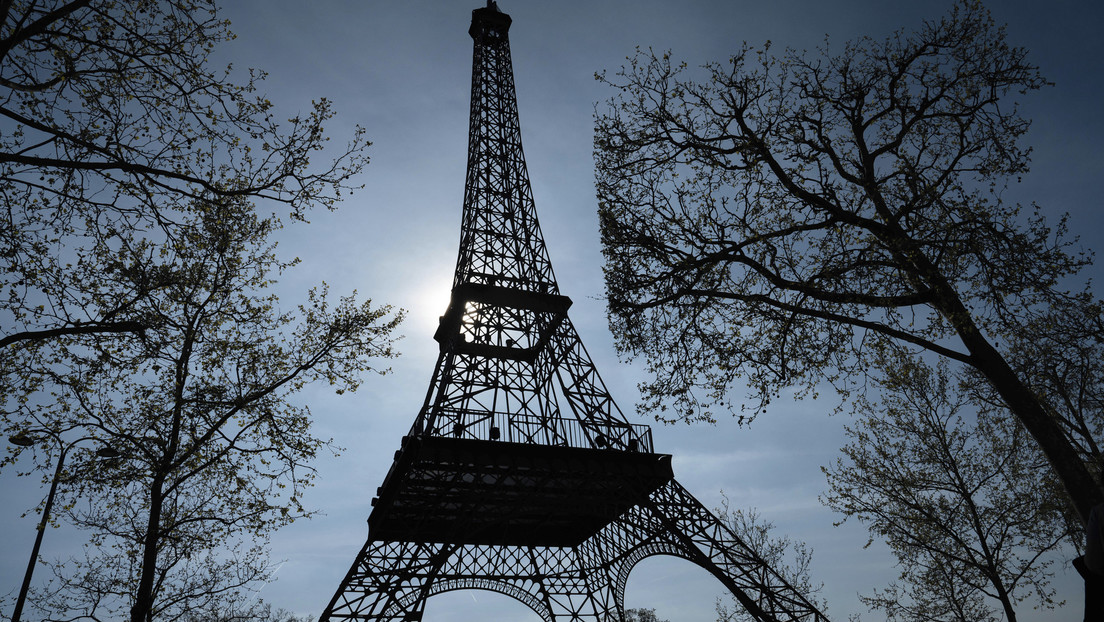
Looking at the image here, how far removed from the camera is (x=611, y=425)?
2656cm

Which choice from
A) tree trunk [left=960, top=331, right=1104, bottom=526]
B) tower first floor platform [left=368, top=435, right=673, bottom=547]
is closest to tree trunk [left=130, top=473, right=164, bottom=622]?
tower first floor platform [left=368, top=435, right=673, bottom=547]

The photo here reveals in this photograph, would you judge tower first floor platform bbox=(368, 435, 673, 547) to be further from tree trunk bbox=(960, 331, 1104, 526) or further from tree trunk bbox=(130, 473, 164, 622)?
tree trunk bbox=(960, 331, 1104, 526)

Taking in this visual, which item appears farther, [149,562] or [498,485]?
[498,485]

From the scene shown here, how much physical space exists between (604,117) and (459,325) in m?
16.5

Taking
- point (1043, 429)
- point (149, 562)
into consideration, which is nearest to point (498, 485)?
point (149, 562)

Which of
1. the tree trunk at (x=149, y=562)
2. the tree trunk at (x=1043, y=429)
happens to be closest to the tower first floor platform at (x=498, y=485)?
the tree trunk at (x=149, y=562)

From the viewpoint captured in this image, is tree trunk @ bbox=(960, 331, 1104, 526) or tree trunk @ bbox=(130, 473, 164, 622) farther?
tree trunk @ bbox=(130, 473, 164, 622)

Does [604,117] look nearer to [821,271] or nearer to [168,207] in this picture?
[821,271]

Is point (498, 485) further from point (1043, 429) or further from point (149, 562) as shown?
point (1043, 429)

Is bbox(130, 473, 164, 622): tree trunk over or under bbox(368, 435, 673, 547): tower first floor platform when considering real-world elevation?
under

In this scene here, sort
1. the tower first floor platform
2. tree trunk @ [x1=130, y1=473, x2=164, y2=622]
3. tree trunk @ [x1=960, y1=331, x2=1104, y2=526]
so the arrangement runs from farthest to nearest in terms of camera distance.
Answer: the tower first floor platform → tree trunk @ [x1=130, y1=473, x2=164, y2=622] → tree trunk @ [x1=960, y1=331, x2=1104, y2=526]

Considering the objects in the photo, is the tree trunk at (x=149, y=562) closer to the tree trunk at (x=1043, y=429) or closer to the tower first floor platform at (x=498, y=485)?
the tower first floor platform at (x=498, y=485)

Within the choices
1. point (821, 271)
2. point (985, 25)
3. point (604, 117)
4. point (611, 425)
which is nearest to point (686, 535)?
point (611, 425)

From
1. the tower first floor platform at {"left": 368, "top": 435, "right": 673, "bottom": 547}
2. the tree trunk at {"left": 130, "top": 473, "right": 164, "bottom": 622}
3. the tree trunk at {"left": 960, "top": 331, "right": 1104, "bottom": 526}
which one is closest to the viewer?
the tree trunk at {"left": 960, "top": 331, "right": 1104, "bottom": 526}
